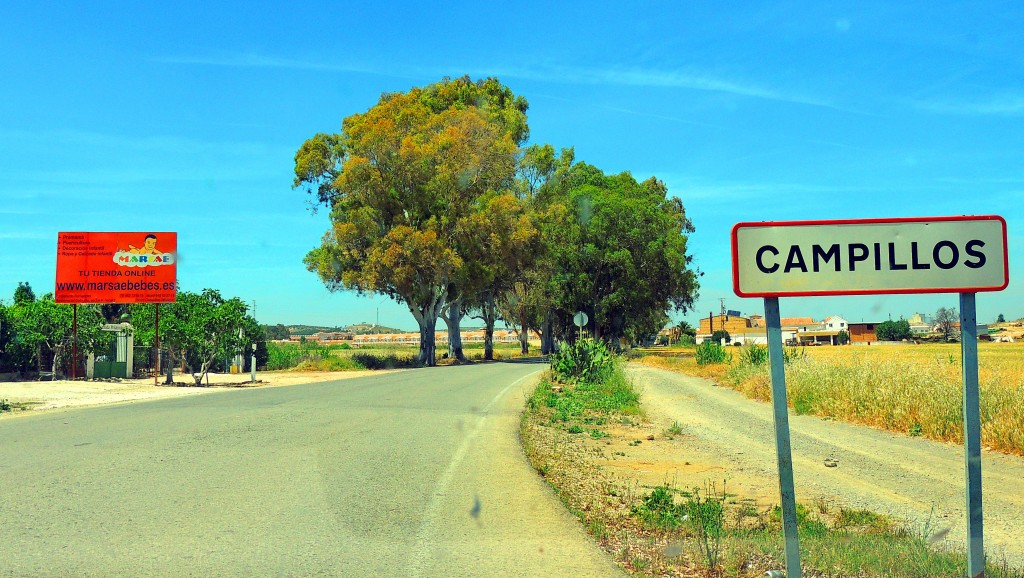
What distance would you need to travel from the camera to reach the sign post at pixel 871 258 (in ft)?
15.5

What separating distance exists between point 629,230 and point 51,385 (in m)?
35.5

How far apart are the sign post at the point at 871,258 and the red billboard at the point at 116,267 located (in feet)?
108

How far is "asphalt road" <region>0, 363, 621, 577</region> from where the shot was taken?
5.90 metres

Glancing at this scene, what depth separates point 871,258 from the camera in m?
4.73

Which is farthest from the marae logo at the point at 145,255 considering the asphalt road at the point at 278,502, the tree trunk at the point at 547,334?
the tree trunk at the point at 547,334

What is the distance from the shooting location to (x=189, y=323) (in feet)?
103

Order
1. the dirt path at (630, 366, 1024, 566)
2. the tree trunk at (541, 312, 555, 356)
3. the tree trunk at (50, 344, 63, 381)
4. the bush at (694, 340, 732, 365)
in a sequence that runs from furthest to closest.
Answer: the tree trunk at (541, 312, 555, 356) < the bush at (694, 340, 732, 365) < the tree trunk at (50, 344, 63, 381) < the dirt path at (630, 366, 1024, 566)

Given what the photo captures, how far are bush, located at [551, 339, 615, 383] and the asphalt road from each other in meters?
11.3

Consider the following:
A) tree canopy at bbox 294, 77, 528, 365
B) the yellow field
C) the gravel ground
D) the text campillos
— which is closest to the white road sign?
the text campillos

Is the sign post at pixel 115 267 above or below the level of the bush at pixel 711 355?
above

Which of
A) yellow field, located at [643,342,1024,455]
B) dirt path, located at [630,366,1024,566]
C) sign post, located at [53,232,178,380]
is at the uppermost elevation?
sign post, located at [53,232,178,380]

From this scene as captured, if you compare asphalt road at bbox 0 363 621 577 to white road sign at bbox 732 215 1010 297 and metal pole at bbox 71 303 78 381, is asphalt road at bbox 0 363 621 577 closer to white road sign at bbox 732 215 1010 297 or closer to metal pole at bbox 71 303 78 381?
white road sign at bbox 732 215 1010 297

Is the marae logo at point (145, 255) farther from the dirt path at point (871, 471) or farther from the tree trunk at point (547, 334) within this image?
the tree trunk at point (547, 334)

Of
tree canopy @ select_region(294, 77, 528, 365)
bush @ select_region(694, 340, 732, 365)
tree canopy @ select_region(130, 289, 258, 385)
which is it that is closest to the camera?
tree canopy @ select_region(130, 289, 258, 385)
